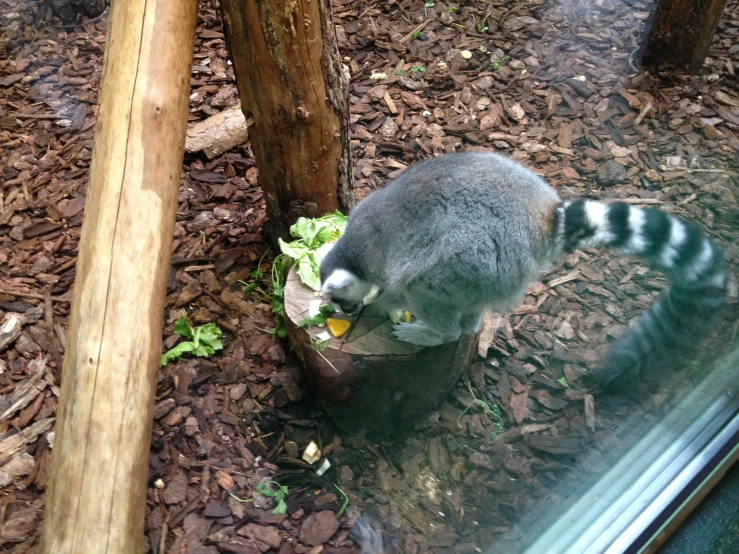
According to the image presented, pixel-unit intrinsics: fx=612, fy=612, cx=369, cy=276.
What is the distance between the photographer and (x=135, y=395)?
2.45 m

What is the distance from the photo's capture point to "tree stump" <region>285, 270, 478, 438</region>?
3.38 m

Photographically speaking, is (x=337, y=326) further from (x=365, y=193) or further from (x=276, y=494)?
(x=365, y=193)

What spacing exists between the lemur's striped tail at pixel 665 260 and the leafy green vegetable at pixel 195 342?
2.23 metres

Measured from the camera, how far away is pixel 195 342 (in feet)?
12.8

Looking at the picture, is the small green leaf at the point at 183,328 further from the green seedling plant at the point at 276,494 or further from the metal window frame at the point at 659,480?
the metal window frame at the point at 659,480

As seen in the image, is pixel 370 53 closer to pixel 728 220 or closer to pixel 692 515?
pixel 728 220

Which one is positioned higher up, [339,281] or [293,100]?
[293,100]

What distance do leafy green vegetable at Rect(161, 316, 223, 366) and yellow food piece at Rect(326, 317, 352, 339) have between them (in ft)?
2.92

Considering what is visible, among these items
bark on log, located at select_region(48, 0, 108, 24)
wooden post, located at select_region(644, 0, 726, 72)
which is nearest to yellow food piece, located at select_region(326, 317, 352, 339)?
wooden post, located at select_region(644, 0, 726, 72)

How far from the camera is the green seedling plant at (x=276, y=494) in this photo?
129 inches

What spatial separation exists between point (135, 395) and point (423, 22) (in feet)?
16.0

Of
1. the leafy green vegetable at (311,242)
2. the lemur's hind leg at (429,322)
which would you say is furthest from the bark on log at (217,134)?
the lemur's hind leg at (429,322)

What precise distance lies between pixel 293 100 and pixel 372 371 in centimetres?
161

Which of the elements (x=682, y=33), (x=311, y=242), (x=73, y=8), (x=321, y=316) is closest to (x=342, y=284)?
(x=321, y=316)
